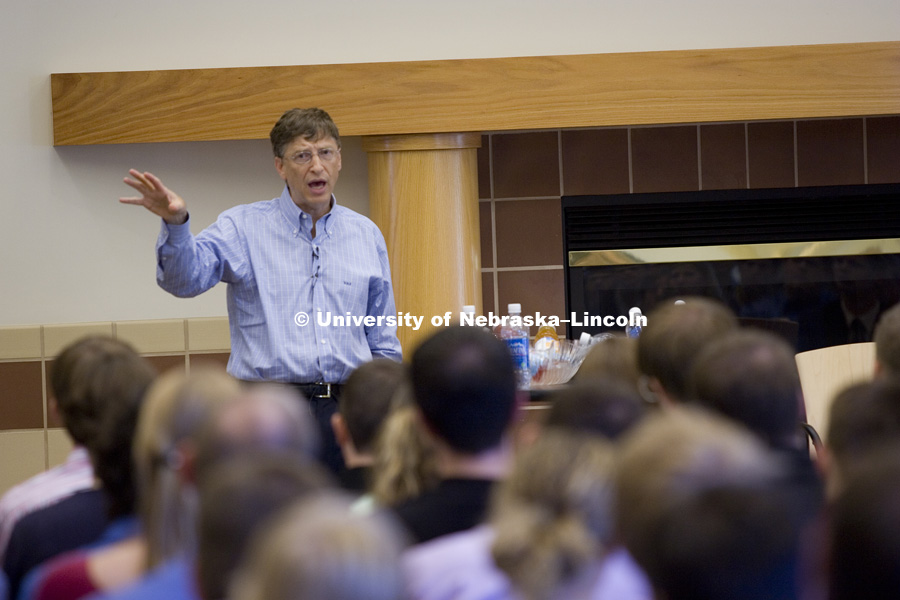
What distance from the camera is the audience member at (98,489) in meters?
1.31

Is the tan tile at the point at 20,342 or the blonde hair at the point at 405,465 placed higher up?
the tan tile at the point at 20,342

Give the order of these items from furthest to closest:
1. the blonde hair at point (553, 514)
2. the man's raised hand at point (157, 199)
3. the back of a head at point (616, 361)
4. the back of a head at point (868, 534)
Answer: the man's raised hand at point (157, 199) < the back of a head at point (616, 361) < the blonde hair at point (553, 514) < the back of a head at point (868, 534)

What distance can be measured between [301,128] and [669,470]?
1.92 m

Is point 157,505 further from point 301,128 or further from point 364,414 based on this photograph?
point 301,128

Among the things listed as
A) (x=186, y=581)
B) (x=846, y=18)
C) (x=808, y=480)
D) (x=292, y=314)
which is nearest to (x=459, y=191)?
(x=292, y=314)

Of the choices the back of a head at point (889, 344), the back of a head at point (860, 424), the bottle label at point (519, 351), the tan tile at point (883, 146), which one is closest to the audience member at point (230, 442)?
the back of a head at point (860, 424)

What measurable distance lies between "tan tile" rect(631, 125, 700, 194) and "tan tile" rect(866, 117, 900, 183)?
623mm

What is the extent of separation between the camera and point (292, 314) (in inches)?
99.6

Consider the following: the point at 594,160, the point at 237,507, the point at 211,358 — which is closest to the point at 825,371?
the point at 594,160

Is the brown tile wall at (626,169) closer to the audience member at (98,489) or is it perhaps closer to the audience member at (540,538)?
the audience member at (98,489)

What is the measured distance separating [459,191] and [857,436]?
87.5 inches

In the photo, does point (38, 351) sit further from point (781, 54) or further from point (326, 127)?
point (781, 54)

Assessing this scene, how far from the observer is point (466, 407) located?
1274 millimetres

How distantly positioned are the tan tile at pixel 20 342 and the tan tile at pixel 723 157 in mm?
2365
